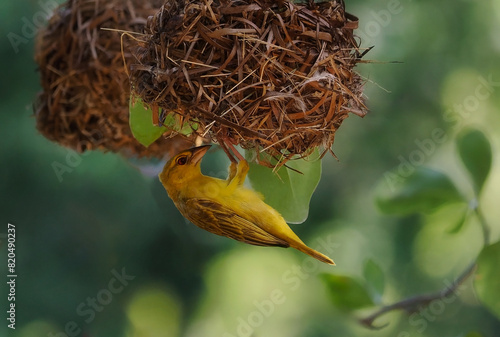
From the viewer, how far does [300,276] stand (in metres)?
2.51

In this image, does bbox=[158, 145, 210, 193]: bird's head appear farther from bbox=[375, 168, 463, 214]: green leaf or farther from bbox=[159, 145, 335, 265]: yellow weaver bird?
bbox=[375, 168, 463, 214]: green leaf

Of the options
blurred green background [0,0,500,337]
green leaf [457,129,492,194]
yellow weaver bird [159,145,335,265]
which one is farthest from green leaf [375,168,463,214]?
blurred green background [0,0,500,337]

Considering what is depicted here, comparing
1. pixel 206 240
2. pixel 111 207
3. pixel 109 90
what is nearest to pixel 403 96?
pixel 206 240

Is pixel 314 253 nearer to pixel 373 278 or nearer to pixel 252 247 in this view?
pixel 373 278

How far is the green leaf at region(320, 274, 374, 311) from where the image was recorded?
1.26 metres

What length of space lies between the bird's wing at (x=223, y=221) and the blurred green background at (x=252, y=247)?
134 cm

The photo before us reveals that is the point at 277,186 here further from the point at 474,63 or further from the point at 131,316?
the point at 131,316

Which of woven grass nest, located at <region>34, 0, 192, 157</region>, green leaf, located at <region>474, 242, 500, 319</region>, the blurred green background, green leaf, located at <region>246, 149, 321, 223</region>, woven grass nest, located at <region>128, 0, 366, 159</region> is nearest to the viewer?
woven grass nest, located at <region>128, 0, 366, 159</region>

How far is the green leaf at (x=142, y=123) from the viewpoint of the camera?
963 millimetres

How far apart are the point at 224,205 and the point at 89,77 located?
1.96 ft

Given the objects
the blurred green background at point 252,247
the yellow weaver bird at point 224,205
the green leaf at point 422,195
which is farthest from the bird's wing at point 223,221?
the blurred green background at point 252,247

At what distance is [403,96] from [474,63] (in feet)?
1.01

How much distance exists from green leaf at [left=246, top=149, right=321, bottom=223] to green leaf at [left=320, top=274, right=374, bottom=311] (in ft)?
1.35

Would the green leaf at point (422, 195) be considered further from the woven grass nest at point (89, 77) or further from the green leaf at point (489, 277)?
the woven grass nest at point (89, 77)
